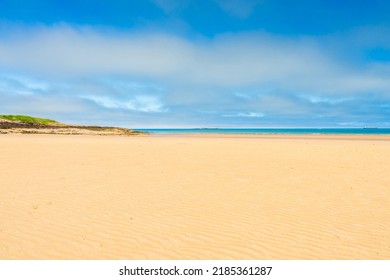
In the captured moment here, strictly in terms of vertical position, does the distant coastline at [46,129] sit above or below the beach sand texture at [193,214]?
above

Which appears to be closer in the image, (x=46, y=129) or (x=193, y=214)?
(x=193, y=214)

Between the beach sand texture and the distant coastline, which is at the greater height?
the distant coastline

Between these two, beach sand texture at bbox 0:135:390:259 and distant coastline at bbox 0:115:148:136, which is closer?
beach sand texture at bbox 0:135:390:259

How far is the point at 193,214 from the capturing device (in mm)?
7375

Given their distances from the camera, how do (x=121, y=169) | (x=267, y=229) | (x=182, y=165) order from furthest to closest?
(x=182, y=165)
(x=121, y=169)
(x=267, y=229)

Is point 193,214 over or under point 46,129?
under

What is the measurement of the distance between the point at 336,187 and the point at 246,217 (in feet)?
16.3

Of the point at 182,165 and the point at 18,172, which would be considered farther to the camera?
the point at 182,165

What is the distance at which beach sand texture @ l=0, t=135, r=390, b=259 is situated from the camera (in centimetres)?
544

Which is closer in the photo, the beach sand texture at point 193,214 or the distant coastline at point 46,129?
the beach sand texture at point 193,214

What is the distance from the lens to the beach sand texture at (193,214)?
5438mm
